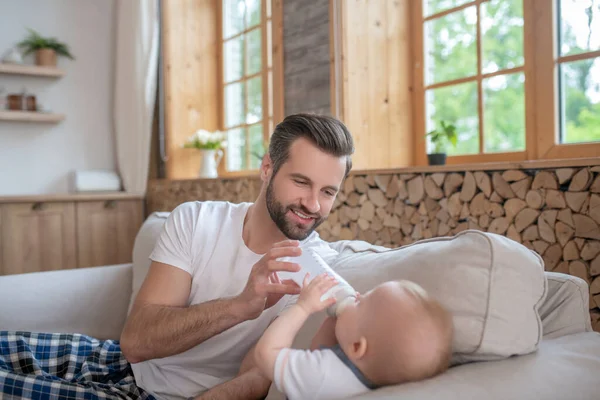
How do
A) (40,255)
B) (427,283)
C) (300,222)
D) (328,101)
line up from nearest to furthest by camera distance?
(427,283) → (300,222) → (328,101) → (40,255)

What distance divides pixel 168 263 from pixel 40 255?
8.92 ft

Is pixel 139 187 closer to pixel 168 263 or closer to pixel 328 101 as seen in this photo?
pixel 328 101

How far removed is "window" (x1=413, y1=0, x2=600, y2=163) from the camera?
2.02 metres

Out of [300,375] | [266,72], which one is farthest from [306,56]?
[300,375]

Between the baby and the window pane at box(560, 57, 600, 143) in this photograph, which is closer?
the baby

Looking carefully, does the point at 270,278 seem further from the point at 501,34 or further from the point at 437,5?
the point at 437,5

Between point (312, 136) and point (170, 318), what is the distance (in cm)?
54

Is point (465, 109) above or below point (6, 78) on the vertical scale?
below

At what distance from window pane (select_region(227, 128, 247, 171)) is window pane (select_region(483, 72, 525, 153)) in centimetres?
197

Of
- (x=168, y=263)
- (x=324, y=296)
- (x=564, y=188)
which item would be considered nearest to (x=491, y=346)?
(x=324, y=296)

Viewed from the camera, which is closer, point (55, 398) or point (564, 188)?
point (55, 398)

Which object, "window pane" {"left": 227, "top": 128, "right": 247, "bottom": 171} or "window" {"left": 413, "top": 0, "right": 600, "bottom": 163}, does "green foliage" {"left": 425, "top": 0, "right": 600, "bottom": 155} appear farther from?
"window pane" {"left": 227, "top": 128, "right": 247, "bottom": 171}

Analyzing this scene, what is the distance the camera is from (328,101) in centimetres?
271

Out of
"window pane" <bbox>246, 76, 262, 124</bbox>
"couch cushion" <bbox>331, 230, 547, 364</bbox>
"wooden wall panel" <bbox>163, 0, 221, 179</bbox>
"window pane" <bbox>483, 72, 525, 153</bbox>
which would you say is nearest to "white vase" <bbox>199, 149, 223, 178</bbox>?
"window pane" <bbox>246, 76, 262, 124</bbox>
